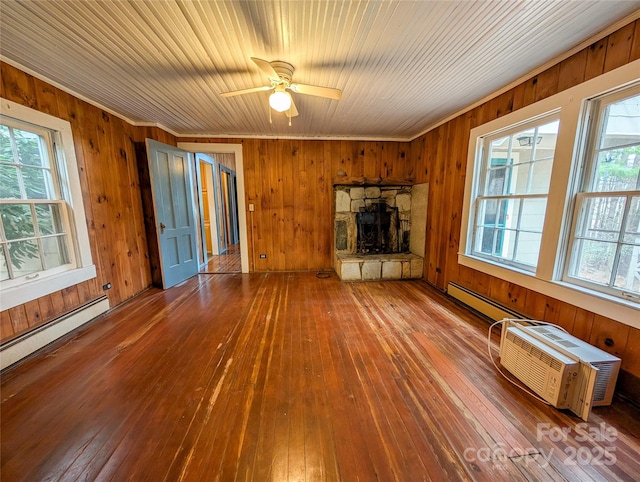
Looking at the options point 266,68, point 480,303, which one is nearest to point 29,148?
point 266,68

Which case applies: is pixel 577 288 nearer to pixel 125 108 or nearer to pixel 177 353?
pixel 177 353

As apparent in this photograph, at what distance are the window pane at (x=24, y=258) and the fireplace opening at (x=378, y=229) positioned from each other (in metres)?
3.86

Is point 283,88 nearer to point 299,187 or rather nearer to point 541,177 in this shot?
point 299,187

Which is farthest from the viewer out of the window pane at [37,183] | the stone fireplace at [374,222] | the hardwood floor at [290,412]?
the stone fireplace at [374,222]

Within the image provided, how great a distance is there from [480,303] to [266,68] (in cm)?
312

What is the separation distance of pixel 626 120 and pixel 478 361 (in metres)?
1.97

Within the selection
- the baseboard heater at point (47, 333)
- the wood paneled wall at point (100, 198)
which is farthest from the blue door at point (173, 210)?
the baseboard heater at point (47, 333)

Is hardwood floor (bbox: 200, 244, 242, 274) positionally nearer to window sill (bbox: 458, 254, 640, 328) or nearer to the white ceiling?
the white ceiling

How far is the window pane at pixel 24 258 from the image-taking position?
200 cm

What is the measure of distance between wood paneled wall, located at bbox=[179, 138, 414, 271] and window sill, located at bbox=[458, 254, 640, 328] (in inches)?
99.4

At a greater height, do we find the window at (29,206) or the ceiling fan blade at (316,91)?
the ceiling fan blade at (316,91)

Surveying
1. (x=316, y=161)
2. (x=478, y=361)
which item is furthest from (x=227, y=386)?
(x=316, y=161)

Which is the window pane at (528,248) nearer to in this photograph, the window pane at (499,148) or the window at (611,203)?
the window at (611,203)

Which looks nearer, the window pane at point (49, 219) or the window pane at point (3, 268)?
the window pane at point (3, 268)
